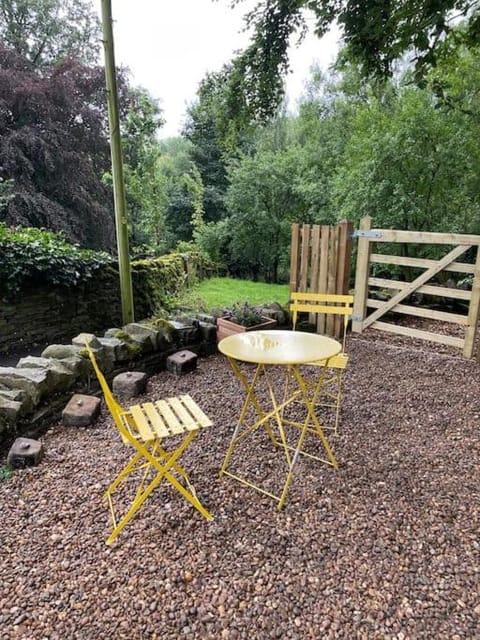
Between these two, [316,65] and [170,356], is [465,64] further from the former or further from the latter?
[316,65]

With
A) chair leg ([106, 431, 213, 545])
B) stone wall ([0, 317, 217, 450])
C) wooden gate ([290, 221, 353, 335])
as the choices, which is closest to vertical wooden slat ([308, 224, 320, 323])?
wooden gate ([290, 221, 353, 335])

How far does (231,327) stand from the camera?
14.1ft

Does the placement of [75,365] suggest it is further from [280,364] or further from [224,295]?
[224,295]

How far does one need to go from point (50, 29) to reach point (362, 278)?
12005 mm

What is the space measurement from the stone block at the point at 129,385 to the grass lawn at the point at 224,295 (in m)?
2.68

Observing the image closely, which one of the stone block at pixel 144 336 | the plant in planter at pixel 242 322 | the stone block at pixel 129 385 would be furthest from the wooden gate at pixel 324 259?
the stone block at pixel 129 385

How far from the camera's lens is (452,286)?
659cm

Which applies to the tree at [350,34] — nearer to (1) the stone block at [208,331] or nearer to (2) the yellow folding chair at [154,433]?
(1) the stone block at [208,331]

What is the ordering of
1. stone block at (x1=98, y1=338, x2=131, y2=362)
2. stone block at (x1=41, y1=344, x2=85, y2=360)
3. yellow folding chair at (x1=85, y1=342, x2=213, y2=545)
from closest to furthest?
yellow folding chair at (x1=85, y1=342, x2=213, y2=545), stone block at (x1=41, y1=344, x2=85, y2=360), stone block at (x1=98, y1=338, x2=131, y2=362)

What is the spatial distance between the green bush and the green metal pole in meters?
0.93

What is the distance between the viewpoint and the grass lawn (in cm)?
645

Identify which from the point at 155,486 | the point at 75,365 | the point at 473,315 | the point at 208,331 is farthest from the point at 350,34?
the point at 155,486

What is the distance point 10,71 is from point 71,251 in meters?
7.21

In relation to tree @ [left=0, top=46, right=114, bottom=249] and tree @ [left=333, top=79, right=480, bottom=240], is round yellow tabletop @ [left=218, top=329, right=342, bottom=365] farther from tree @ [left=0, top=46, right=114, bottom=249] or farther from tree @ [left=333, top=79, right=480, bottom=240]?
tree @ [left=0, top=46, right=114, bottom=249]
